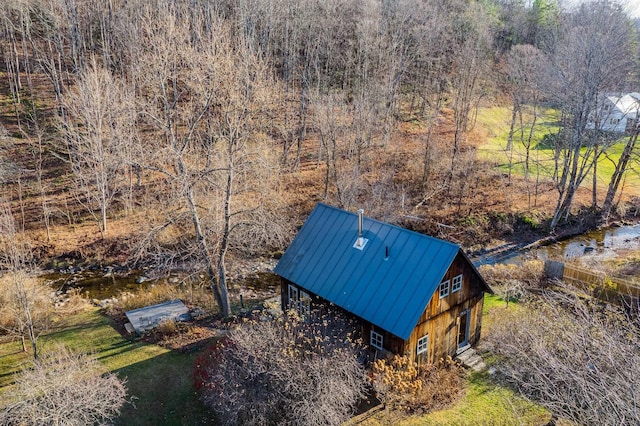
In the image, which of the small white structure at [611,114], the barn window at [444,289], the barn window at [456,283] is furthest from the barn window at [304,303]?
the small white structure at [611,114]

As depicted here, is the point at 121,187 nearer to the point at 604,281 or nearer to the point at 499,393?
the point at 499,393

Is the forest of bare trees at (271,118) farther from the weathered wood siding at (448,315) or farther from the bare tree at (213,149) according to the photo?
the weathered wood siding at (448,315)

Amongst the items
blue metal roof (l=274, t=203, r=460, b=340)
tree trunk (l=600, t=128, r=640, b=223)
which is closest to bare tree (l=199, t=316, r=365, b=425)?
blue metal roof (l=274, t=203, r=460, b=340)

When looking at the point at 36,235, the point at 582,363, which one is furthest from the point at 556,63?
the point at 36,235

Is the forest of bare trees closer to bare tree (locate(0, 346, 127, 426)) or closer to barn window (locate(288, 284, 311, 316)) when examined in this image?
barn window (locate(288, 284, 311, 316))

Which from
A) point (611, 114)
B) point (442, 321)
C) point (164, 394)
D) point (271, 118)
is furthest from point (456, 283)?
point (611, 114)

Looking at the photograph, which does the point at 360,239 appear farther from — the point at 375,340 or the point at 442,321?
the point at 442,321
